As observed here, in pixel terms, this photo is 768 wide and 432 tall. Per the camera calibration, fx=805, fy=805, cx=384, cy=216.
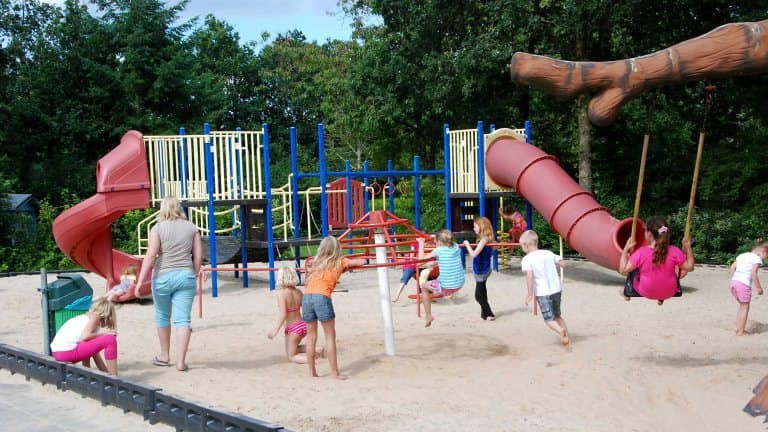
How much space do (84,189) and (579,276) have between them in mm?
21082

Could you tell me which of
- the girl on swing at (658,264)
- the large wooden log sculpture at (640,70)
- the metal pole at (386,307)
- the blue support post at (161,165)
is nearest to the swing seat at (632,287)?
the girl on swing at (658,264)

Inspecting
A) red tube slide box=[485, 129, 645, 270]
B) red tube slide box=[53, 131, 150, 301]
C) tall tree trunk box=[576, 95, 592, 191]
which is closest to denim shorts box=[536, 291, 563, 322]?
red tube slide box=[485, 129, 645, 270]

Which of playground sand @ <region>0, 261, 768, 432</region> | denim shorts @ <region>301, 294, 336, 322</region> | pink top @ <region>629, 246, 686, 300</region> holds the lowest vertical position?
playground sand @ <region>0, 261, 768, 432</region>

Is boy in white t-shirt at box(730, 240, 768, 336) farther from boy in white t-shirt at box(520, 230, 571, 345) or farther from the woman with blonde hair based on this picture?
the woman with blonde hair

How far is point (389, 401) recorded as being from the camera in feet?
21.7

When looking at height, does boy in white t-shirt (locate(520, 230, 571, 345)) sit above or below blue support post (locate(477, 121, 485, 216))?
below

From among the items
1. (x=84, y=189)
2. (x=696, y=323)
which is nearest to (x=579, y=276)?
(x=696, y=323)

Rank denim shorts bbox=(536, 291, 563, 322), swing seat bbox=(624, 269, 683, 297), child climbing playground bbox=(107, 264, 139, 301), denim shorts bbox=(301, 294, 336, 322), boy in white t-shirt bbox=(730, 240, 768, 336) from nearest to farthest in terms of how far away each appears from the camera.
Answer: swing seat bbox=(624, 269, 683, 297) → denim shorts bbox=(301, 294, 336, 322) → denim shorts bbox=(536, 291, 563, 322) → boy in white t-shirt bbox=(730, 240, 768, 336) → child climbing playground bbox=(107, 264, 139, 301)

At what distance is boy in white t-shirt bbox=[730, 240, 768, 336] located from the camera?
913cm

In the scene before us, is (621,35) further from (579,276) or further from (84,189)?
(84,189)

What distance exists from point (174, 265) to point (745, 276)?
6.32 meters

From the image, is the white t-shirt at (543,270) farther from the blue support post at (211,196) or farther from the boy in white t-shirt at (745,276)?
the blue support post at (211,196)

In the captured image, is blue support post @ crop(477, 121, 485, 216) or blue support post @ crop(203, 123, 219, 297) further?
blue support post @ crop(477, 121, 485, 216)

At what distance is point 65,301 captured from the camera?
7.92 meters
